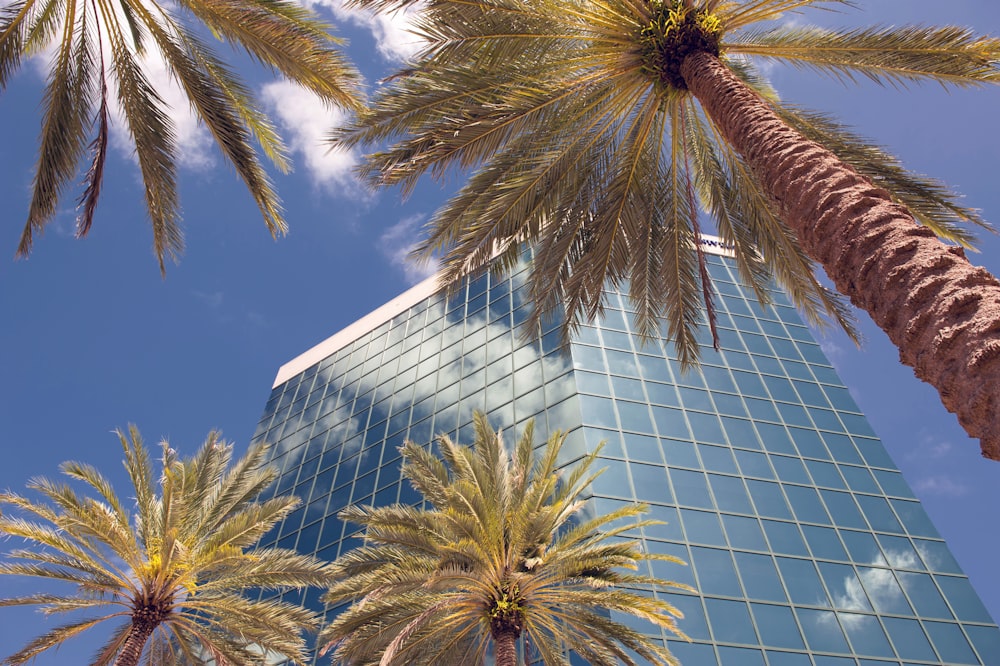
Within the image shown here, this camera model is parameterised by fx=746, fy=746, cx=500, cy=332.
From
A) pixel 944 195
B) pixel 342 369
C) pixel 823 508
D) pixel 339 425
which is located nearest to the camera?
pixel 944 195

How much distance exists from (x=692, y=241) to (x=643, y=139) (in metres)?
2.33

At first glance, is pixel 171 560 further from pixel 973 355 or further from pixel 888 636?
pixel 888 636

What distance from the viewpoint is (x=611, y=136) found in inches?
453

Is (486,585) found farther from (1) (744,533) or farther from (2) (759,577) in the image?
(1) (744,533)

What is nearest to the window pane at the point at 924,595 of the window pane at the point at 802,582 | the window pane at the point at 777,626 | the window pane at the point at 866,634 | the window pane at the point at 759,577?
the window pane at the point at 866,634

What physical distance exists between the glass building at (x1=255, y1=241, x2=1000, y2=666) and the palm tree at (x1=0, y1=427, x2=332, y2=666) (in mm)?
7406

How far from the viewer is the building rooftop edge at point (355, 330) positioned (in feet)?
152

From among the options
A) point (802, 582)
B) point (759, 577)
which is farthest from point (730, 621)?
point (802, 582)

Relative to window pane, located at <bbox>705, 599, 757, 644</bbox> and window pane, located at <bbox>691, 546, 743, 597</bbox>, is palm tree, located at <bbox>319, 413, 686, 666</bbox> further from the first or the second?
window pane, located at <bbox>691, 546, 743, 597</bbox>

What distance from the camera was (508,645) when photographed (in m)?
13.4

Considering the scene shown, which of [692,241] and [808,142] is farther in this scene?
[692,241]

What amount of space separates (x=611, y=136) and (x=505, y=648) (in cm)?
898

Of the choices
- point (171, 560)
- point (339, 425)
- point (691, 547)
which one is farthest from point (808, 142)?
point (339, 425)

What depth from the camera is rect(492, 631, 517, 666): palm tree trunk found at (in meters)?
13.1
